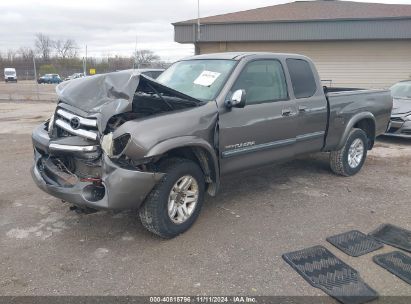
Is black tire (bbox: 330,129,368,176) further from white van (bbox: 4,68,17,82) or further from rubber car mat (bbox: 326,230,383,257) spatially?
white van (bbox: 4,68,17,82)

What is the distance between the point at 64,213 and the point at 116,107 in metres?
A: 1.75

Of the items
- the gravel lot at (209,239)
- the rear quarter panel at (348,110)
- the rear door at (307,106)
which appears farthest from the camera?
Answer: the rear quarter panel at (348,110)

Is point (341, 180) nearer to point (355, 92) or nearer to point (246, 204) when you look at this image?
point (355, 92)

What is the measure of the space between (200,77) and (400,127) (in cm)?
623

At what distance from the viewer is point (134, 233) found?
4.01 m

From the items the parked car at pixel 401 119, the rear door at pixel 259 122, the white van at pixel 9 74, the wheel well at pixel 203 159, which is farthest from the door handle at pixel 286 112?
the white van at pixel 9 74

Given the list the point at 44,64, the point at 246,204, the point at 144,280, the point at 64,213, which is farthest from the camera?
the point at 44,64

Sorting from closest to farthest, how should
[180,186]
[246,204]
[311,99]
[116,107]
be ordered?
1. [116,107]
2. [180,186]
3. [246,204]
4. [311,99]

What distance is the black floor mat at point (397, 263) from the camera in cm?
329

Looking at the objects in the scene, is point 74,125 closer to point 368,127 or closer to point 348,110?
point 348,110

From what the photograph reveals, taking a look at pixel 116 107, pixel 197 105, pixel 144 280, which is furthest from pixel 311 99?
pixel 144 280

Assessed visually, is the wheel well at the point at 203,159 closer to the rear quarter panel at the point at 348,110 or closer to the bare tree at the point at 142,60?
the rear quarter panel at the point at 348,110

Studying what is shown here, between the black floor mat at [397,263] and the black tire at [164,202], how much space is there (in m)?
1.95

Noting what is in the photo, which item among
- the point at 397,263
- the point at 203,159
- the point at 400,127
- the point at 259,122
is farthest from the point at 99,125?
the point at 400,127
